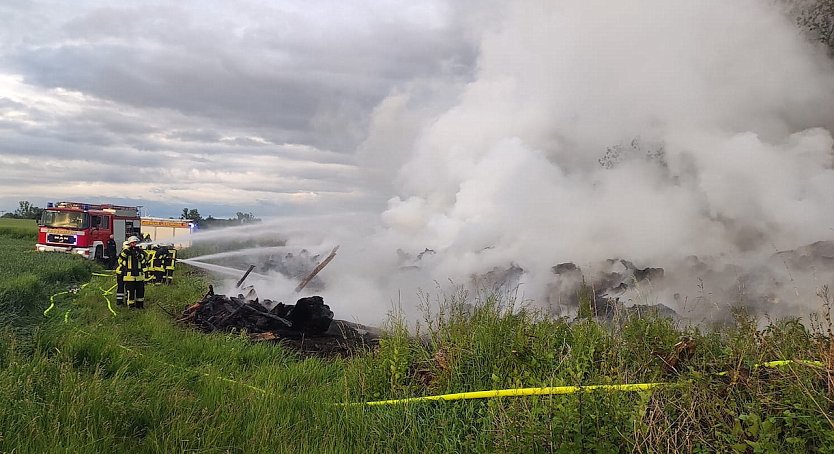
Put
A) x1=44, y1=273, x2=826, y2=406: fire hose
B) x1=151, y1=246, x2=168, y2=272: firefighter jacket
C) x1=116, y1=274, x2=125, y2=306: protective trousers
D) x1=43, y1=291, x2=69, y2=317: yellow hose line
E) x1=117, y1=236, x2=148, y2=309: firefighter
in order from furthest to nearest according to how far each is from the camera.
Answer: x1=151, y1=246, x2=168, y2=272: firefighter jacket
x1=116, y1=274, x2=125, y2=306: protective trousers
x1=117, y1=236, x2=148, y2=309: firefighter
x1=43, y1=291, x2=69, y2=317: yellow hose line
x1=44, y1=273, x2=826, y2=406: fire hose

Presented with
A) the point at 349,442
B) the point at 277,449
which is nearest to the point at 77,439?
the point at 277,449

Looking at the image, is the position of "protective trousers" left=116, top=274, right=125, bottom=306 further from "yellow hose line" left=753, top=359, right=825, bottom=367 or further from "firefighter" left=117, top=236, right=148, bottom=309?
"yellow hose line" left=753, top=359, right=825, bottom=367

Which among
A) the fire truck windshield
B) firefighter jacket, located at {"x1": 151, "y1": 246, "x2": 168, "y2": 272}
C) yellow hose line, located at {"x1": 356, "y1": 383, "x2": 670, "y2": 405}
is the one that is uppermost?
the fire truck windshield

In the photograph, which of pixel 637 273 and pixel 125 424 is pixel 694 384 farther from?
pixel 637 273

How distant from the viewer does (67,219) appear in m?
24.9

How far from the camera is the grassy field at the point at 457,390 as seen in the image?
3764 millimetres

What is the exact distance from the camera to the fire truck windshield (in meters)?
24.7

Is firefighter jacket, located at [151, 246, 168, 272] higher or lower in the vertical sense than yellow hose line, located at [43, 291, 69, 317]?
higher

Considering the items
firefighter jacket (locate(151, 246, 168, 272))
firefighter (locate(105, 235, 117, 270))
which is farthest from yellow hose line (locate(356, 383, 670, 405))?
firefighter (locate(105, 235, 117, 270))

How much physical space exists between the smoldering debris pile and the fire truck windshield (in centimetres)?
1628

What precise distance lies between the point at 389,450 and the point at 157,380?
2809 mm

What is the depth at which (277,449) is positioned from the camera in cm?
455

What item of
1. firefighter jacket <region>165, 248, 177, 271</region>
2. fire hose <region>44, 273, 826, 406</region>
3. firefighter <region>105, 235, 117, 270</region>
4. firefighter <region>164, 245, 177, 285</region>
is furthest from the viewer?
firefighter <region>105, 235, 117, 270</region>

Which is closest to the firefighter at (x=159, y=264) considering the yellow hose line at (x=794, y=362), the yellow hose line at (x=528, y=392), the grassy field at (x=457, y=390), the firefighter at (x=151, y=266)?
the firefighter at (x=151, y=266)
